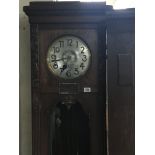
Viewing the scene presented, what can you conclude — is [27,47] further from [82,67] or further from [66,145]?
[66,145]

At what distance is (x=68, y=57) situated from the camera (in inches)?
51.3

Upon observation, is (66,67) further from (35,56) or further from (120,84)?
(120,84)

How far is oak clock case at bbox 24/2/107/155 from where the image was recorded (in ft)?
4.20

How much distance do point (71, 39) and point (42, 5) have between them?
0.69 feet

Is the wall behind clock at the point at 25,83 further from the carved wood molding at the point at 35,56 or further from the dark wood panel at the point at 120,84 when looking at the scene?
the dark wood panel at the point at 120,84

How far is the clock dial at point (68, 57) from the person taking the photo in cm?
129

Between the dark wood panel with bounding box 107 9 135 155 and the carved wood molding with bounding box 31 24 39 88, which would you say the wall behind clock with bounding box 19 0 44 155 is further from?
the dark wood panel with bounding box 107 9 135 155

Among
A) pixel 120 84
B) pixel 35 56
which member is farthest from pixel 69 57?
pixel 120 84

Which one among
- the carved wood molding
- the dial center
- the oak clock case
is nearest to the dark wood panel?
the oak clock case

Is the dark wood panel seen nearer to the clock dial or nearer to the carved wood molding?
the clock dial

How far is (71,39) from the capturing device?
1304 millimetres

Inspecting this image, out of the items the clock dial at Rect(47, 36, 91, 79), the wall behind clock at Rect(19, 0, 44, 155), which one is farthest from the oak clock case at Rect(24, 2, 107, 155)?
the wall behind clock at Rect(19, 0, 44, 155)

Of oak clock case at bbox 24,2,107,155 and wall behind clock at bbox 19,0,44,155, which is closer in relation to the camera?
oak clock case at bbox 24,2,107,155
